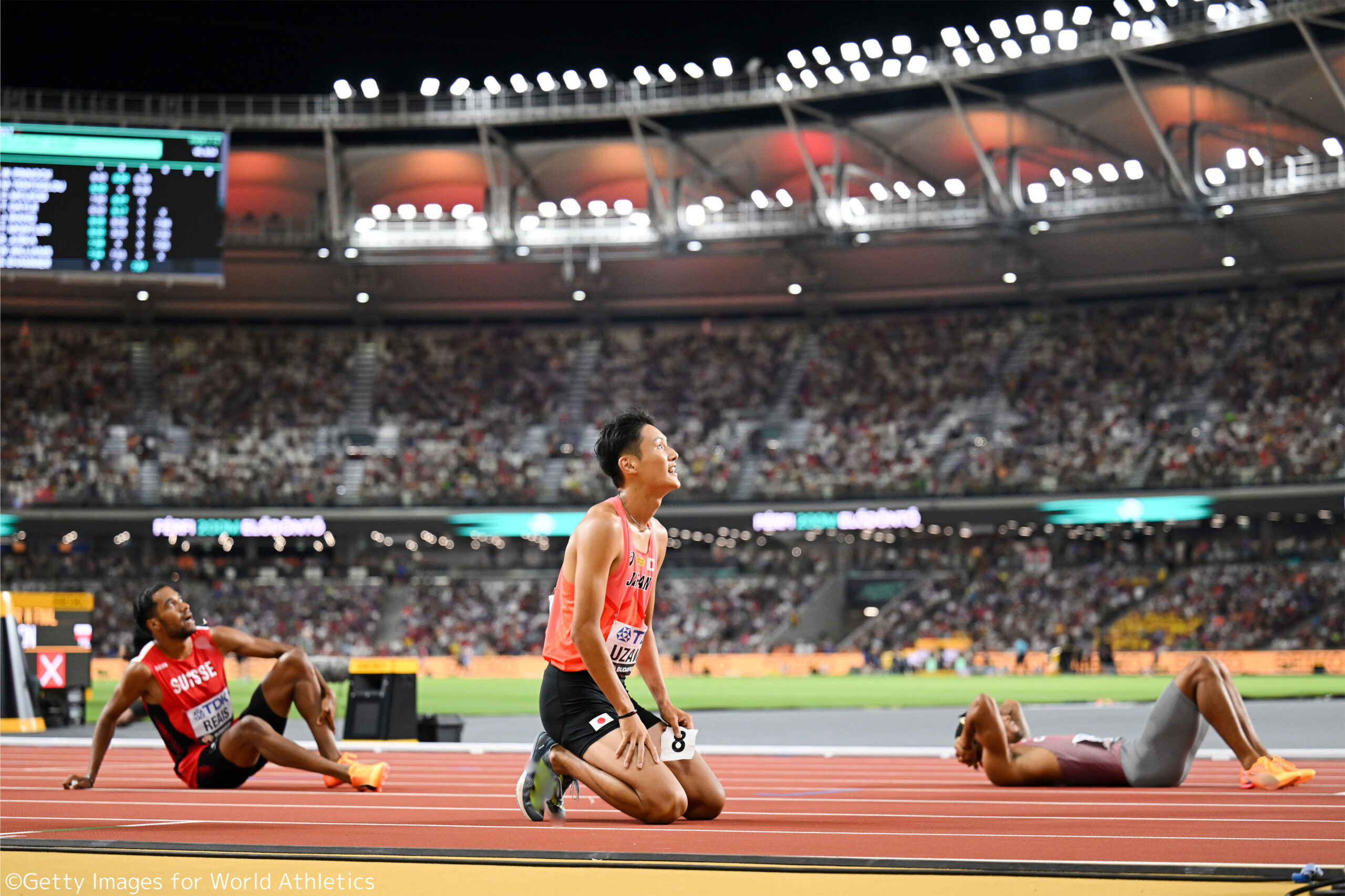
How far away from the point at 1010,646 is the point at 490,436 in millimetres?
19117

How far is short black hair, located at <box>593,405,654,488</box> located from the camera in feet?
19.7

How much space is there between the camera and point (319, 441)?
48.1 meters

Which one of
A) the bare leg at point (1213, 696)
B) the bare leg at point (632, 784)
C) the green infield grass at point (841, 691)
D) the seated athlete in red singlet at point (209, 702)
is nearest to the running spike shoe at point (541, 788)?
the bare leg at point (632, 784)

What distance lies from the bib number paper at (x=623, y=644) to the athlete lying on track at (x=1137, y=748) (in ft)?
7.13

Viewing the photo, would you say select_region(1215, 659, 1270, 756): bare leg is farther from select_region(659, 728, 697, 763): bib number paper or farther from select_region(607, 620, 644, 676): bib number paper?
select_region(607, 620, 644, 676): bib number paper

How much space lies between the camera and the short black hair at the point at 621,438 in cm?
600

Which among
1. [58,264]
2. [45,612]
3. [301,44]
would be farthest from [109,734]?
[301,44]

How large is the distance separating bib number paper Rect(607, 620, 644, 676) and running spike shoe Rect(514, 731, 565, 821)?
460 mm

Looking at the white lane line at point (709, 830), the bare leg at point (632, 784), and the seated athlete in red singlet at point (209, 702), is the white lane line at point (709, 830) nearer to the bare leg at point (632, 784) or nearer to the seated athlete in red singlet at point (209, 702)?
the bare leg at point (632, 784)

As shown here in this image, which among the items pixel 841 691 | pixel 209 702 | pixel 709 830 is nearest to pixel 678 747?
pixel 709 830

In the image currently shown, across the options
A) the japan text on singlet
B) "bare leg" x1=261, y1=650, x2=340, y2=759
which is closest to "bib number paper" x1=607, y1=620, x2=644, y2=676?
the japan text on singlet

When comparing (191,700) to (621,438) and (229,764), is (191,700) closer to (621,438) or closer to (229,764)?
(229,764)

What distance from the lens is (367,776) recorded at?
7656 millimetres

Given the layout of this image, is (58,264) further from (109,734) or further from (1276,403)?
(1276,403)
